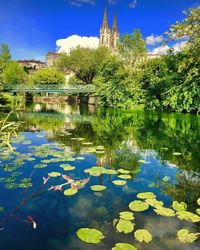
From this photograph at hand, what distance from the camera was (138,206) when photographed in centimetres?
389

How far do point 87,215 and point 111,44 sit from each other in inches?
4440

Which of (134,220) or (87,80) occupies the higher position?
(87,80)

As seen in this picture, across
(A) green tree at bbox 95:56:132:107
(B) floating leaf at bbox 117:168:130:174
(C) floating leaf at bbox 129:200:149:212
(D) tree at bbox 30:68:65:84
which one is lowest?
(C) floating leaf at bbox 129:200:149:212

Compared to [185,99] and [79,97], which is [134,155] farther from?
[79,97]

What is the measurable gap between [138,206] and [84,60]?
50.0 m

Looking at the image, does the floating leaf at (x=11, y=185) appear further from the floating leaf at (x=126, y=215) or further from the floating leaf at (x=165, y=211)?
the floating leaf at (x=165, y=211)

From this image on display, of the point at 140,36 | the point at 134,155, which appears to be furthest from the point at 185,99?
the point at 134,155

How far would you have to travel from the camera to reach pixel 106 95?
3566cm

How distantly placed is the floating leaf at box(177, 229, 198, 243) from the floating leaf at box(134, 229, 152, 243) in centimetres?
38

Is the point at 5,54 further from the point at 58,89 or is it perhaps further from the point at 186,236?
the point at 186,236

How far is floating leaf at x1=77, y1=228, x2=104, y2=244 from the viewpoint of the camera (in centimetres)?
300

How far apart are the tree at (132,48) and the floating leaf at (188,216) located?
113 feet

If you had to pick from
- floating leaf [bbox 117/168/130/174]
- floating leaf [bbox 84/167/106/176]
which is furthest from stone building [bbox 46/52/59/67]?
floating leaf [bbox 117/168/130/174]

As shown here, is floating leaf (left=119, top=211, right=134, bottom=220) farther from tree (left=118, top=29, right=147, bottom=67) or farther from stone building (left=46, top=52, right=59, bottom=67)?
A: stone building (left=46, top=52, right=59, bottom=67)
